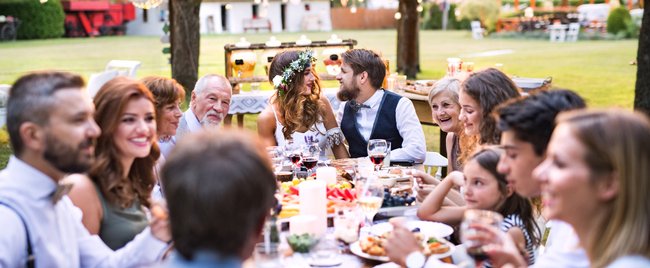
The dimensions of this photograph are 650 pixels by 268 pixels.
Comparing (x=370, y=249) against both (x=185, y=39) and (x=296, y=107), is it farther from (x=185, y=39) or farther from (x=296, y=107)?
(x=185, y=39)

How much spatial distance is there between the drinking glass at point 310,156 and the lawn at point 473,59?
6.15 m

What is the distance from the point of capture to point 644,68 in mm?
9188

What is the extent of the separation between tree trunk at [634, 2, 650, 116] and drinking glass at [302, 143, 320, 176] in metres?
5.73

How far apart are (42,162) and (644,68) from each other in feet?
26.6

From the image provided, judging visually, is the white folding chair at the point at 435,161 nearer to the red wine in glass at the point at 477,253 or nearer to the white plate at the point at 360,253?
the white plate at the point at 360,253

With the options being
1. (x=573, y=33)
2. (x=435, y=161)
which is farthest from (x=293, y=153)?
(x=573, y=33)

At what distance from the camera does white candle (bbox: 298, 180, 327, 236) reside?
3363mm

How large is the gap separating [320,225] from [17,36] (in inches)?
1377

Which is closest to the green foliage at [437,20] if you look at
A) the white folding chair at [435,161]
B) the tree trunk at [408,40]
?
the tree trunk at [408,40]

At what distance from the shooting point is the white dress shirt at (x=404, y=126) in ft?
18.0

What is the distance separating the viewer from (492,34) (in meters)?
38.0

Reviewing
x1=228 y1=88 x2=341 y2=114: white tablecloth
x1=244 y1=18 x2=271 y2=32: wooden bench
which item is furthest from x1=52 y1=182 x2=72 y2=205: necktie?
x1=244 y1=18 x2=271 y2=32: wooden bench

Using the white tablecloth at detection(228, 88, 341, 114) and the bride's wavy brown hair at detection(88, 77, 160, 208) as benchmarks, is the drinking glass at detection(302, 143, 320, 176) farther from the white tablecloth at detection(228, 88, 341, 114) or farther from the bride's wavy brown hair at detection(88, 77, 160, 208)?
the white tablecloth at detection(228, 88, 341, 114)

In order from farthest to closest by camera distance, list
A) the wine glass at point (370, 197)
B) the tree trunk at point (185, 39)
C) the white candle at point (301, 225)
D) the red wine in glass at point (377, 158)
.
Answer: the tree trunk at point (185, 39)
the red wine in glass at point (377, 158)
the wine glass at point (370, 197)
the white candle at point (301, 225)
